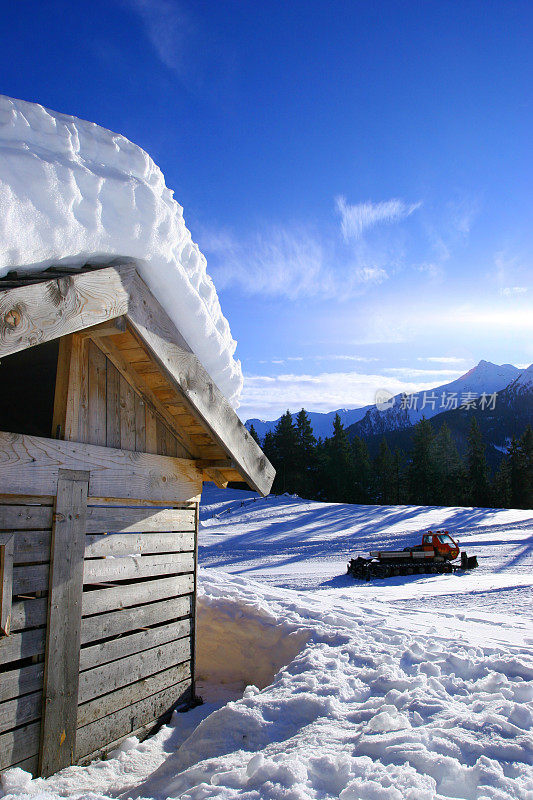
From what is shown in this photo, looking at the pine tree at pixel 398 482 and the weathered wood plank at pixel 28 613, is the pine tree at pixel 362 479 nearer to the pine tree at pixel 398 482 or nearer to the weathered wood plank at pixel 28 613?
the pine tree at pixel 398 482

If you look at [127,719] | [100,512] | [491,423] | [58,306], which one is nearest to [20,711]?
[127,719]

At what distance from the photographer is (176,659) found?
5.04 meters

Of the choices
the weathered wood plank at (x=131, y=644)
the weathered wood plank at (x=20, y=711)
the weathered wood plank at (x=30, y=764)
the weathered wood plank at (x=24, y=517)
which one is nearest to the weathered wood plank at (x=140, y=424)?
the weathered wood plank at (x=24, y=517)

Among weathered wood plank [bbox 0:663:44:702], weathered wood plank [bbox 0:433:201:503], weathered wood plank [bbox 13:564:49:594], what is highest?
weathered wood plank [bbox 0:433:201:503]

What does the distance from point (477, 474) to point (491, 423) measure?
353 ft

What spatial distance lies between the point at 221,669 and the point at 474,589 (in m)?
9.92

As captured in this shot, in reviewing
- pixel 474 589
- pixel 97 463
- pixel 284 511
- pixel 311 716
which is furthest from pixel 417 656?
pixel 284 511

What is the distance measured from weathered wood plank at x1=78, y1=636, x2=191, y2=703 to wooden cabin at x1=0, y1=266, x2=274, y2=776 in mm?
15

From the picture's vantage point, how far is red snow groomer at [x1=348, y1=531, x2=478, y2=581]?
16484mm

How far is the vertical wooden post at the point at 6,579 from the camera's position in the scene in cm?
320

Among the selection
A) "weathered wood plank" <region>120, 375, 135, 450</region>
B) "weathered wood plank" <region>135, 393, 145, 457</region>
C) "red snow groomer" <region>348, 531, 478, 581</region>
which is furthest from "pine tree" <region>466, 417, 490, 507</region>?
"weathered wood plank" <region>120, 375, 135, 450</region>

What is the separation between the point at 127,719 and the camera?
14.2 ft

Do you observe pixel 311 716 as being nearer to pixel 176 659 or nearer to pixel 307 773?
pixel 307 773

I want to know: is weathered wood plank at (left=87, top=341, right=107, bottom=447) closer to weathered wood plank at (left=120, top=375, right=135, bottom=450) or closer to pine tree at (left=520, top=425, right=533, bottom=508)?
weathered wood plank at (left=120, top=375, right=135, bottom=450)
